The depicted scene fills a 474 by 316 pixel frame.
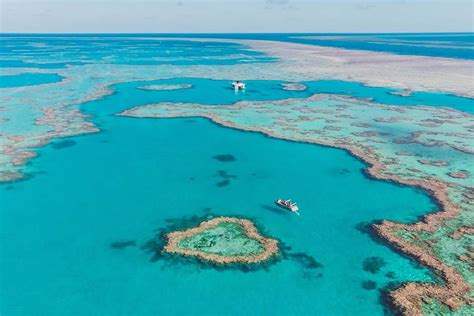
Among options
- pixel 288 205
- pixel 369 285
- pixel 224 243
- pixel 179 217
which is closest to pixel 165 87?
pixel 179 217

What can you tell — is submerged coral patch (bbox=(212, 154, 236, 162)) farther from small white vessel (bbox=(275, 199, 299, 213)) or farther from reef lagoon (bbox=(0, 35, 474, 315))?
small white vessel (bbox=(275, 199, 299, 213))

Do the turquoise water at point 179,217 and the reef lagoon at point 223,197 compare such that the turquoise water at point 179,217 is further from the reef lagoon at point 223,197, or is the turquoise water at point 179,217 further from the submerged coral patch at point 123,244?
the submerged coral patch at point 123,244

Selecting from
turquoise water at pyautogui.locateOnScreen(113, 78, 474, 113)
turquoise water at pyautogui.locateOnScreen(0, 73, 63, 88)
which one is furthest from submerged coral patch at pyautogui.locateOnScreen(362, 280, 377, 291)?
turquoise water at pyautogui.locateOnScreen(0, 73, 63, 88)

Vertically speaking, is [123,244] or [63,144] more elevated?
[63,144]

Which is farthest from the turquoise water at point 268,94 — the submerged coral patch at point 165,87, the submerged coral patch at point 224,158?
the submerged coral patch at point 224,158

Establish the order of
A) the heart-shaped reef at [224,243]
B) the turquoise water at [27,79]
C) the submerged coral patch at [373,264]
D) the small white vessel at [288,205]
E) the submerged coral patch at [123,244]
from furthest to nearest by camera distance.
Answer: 1. the turquoise water at [27,79]
2. the small white vessel at [288,205]
3. the submerged coral patch at [123,244]
4. the heart-shaped reef at [224,243]
5. the submerged coral patch at [373,264]

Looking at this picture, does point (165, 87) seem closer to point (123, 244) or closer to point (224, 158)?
point (224, 158)

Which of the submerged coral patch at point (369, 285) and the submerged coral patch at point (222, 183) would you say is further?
the submerged coral patch at point (222, 183)

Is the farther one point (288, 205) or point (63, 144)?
point (63, 144)
